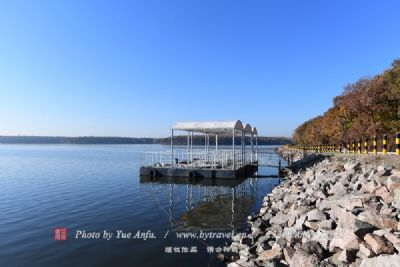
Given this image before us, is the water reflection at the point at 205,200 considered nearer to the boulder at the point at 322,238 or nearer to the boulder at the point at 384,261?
the boulder at the point at 322,238

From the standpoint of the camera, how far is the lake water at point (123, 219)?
28.9ft

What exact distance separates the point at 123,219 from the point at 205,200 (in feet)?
17.0

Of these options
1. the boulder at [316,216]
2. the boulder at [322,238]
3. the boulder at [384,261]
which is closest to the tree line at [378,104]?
the boulder at [316,216]

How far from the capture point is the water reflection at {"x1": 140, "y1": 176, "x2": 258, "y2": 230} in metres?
12.4

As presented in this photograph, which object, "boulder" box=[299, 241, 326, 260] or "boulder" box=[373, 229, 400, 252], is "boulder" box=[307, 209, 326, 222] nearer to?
"boulder" box=[299, 241, 326, 260]

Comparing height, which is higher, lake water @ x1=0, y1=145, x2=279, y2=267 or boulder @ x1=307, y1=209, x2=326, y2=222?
boulder @ x1=307, y1=209, x2=326, y2=222

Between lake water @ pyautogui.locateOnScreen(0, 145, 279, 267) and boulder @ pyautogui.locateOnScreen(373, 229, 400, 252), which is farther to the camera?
lake water @ pyautogui.locateOnScreen(0, 145, 279, 267)

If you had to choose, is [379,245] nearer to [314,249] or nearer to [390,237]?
[390,237]

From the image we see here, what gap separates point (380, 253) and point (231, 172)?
57.9ft

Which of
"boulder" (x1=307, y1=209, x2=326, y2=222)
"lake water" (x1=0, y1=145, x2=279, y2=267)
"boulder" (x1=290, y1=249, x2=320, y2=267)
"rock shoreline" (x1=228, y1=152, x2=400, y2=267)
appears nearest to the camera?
"rock shoreline" (x1=228, y1=152, x2=400, y2=267)

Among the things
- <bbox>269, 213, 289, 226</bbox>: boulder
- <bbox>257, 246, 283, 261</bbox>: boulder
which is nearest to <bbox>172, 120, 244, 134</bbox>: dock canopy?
<bbox>269, 213, 289, 226</bbox>: boulder

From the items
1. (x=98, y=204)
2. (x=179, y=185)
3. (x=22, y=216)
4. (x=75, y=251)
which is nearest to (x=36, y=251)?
(x=75, y=251)

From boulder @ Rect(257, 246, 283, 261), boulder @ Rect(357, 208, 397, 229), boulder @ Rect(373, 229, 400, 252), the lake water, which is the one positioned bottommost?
the lake water

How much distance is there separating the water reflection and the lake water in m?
0.03
